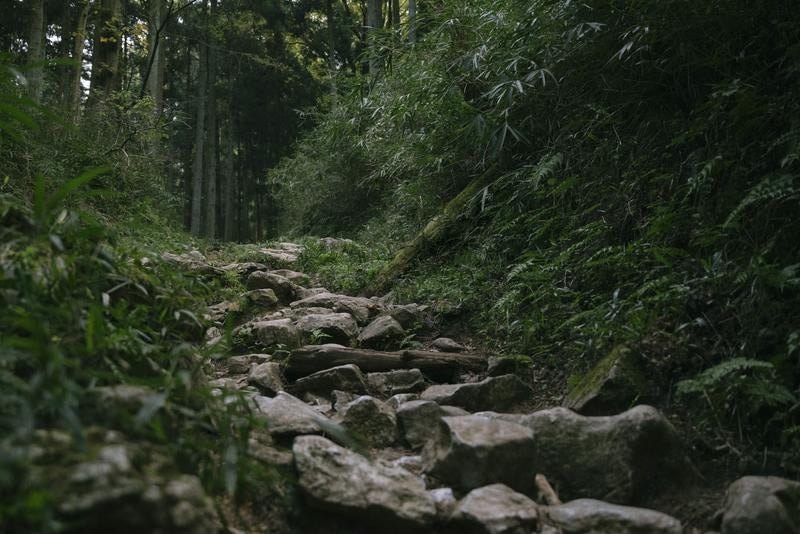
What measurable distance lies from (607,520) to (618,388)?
2.60ft

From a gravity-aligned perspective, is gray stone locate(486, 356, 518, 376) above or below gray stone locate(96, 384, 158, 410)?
below

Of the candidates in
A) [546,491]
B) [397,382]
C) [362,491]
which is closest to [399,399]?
[397,382]

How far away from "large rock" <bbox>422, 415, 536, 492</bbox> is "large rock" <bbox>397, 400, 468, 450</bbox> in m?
0.34

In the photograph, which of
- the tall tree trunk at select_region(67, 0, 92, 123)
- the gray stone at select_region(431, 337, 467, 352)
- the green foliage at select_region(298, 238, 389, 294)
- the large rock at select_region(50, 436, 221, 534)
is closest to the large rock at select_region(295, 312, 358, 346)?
the gray stone at select_region(431, 337, 467, 352)

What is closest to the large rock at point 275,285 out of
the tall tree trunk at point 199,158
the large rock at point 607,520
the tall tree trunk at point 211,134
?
the large rock at point 607,520

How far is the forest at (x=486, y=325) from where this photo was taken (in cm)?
152

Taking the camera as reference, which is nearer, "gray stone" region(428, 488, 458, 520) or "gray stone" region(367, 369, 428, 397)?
"gray stone" region(428, 488, 458, 520)

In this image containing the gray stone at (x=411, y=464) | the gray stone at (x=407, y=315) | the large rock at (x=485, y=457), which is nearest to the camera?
the large rock at (x=485, y=457)

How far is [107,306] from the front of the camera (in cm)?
182

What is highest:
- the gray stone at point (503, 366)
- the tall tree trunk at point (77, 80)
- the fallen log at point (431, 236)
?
the tall tree trunk at point (77, 80)

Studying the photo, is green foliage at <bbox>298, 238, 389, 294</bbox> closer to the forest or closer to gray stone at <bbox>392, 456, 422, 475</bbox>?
the forest

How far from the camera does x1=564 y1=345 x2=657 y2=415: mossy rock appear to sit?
2.34 meters

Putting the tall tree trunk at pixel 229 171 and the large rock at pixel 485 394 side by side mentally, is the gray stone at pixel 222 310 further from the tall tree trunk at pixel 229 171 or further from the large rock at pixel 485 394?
the tall tree trunk at pixel 229 171

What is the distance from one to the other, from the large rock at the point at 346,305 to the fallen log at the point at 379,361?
935mm
